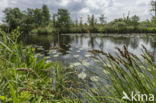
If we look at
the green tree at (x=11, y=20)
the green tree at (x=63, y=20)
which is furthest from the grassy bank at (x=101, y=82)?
the green tree at (x=63, y=20)

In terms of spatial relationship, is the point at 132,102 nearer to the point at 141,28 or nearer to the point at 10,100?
the point at 10,100

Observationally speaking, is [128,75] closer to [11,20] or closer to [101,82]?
[101,82]

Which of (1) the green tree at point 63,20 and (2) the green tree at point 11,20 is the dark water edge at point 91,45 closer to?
(2) the green tree at point 11,20

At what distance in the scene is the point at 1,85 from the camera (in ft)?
3.00

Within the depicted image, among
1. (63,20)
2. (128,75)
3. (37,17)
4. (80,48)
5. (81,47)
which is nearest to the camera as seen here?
(128,75)

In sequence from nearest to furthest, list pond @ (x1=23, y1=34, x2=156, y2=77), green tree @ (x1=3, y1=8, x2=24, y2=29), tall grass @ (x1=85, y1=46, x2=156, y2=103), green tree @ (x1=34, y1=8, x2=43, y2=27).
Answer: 1. tall grass @ (x1=85, y1=46, x2=156, y2=103)
2. pond @ (x1=23, y1=34, x2=156, y2=77)
3. green tree @ (x1=3, y1=8, x2=24, y2=29)
4. green tree @ (x1=34, y1=8, x2=43, y2=27)

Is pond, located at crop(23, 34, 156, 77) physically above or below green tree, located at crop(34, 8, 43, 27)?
below

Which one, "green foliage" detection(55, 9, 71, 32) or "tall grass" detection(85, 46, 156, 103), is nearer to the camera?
"tall grass" detection(85, 46, 156, 103)

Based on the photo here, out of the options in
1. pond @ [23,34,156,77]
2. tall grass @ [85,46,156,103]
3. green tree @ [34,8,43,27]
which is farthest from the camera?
green tree @ [34,8,43,27]

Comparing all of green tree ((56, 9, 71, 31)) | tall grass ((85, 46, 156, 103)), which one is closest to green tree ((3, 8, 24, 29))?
tall grass ((85, 46, 156, 103))

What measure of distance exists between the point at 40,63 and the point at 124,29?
63.7 feet

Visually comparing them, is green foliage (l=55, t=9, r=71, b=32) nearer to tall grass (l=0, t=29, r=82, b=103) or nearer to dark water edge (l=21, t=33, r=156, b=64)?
dark water edge (l=21, t=33, r=156, b=64)

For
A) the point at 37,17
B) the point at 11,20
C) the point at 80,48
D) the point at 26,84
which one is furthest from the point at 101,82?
the point at 37,17

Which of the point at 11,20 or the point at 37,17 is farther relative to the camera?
the point at 37,17
